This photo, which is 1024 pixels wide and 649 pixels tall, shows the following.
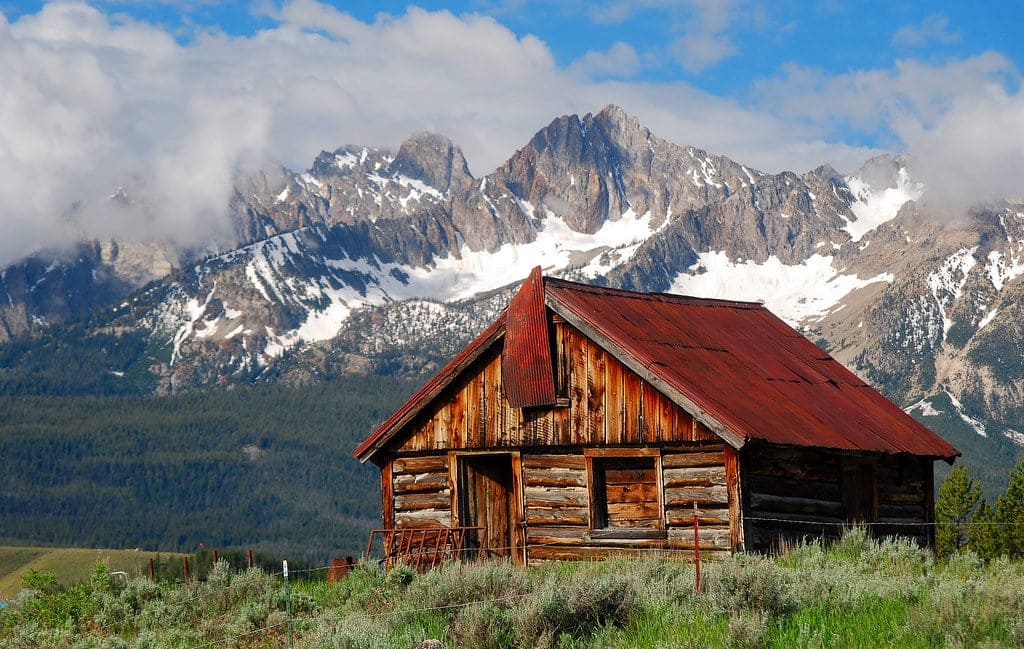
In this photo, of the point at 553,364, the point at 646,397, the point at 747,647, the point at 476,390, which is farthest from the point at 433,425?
the point at 747,647

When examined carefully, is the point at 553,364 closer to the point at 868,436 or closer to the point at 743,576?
the point at 868,436

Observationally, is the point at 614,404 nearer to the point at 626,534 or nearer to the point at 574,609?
the point at 626,534

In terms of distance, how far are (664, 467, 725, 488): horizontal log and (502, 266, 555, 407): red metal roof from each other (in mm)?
2487

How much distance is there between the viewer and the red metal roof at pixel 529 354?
2334 centimetres

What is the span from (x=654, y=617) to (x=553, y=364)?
31.8ft

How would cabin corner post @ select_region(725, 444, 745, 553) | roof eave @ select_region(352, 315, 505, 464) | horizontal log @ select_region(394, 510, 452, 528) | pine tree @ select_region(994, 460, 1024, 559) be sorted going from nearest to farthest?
cabin corner post @ select_region(725, 444, 745, 553)
roof eave @ select_region(352, 315, 505, 464)
horizontal log @ select_region(394, 510, 452, 528)
pine tree @ select_region(994, 460, 1024, 559)

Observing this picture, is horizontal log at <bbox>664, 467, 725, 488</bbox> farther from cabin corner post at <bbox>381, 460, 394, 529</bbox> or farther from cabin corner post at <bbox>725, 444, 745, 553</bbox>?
cabin corner post at <bbox>381, 460, 394, 529</bbox>

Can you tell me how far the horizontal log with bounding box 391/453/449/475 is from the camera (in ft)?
82.4

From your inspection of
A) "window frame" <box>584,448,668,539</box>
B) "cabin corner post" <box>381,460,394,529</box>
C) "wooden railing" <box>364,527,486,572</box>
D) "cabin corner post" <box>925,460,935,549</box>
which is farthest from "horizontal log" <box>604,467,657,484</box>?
"cabin corner post" <box>925,460,935,549</box>

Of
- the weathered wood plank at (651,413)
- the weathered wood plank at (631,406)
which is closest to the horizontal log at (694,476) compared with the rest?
the weathered wood plank at (651,413)

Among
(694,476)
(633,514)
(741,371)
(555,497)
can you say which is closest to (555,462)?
(555,497)

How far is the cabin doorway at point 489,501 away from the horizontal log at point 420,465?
0.47 m

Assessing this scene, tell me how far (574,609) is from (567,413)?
961 centimetres

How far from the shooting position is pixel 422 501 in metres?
25.3
